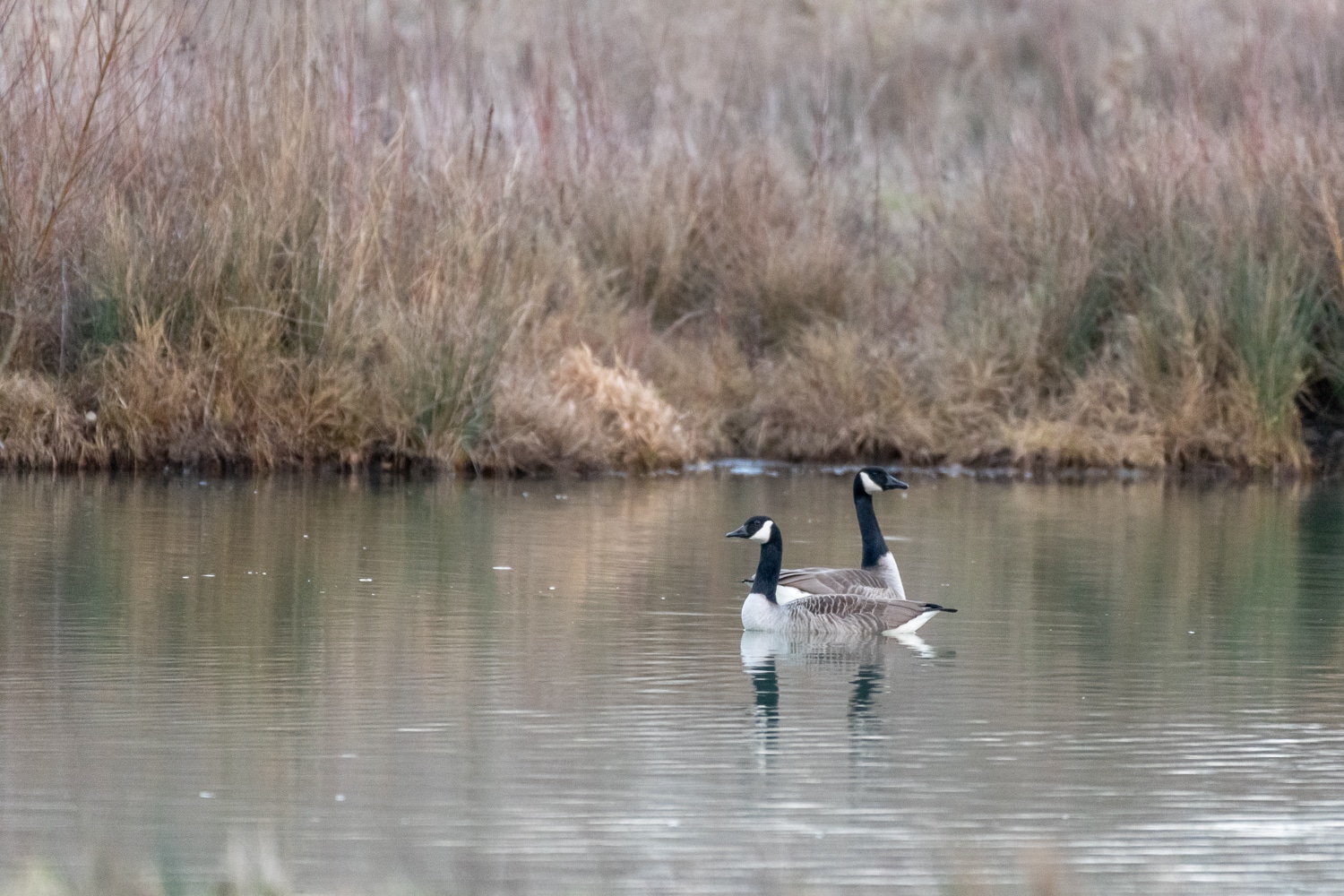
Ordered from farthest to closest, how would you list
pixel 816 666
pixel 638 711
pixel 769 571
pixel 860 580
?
pixel 860 580 < pixel 769 571 < pixel 816 666 < pixel 638 711

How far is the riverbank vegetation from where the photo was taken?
15.0m

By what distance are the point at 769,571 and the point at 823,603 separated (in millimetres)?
265

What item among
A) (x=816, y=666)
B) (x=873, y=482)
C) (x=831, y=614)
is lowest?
(x=816, y=666)

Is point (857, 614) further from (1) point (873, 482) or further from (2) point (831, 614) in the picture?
(1) point (873, 482)

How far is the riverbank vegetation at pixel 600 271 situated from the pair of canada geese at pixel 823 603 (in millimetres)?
6011

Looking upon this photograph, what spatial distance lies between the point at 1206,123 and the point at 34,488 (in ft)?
33.3

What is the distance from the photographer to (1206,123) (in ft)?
60.5

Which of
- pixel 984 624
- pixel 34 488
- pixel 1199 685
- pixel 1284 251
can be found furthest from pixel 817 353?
pixel 1199 685

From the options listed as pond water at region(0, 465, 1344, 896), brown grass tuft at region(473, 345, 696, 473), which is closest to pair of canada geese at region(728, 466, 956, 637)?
pond water at region(0, 465, 1344, 896)

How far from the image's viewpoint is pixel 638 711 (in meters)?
7.00

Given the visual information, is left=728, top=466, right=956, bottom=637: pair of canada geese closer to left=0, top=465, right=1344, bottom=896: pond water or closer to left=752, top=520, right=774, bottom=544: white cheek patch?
left=752, top=520, right=774, bottom=544: white cheek patch

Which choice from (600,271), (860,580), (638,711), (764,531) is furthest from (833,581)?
(600,271)

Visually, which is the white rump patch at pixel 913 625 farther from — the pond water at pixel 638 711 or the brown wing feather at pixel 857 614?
the pond water at pixel 638 711

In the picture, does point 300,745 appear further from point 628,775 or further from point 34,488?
point 34,488
